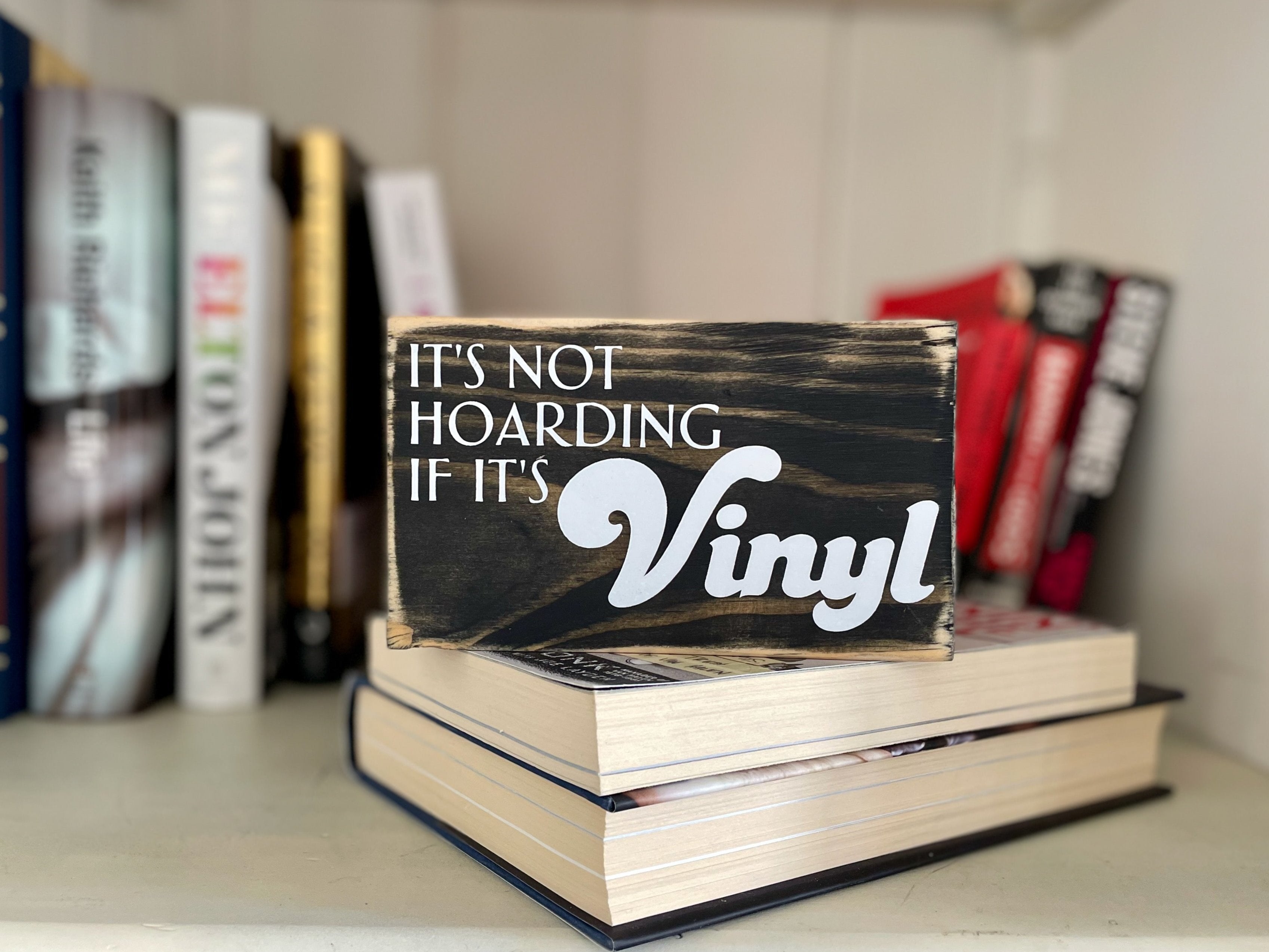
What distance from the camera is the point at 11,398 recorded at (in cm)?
54

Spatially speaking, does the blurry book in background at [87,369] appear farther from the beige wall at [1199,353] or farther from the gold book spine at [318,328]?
the beige wall at [1199,353]

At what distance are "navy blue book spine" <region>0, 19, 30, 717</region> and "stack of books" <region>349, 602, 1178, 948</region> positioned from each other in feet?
0.80

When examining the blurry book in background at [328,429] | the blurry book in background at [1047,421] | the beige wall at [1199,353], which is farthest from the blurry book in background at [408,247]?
the beige wall at [1199,353]

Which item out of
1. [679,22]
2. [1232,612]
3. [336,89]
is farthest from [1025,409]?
[336,89]

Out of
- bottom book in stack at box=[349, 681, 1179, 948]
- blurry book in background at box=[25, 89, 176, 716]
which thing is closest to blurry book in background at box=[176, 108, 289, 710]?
blurry book in background at box=[25, 89, 176, 716]

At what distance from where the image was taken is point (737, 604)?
371mm

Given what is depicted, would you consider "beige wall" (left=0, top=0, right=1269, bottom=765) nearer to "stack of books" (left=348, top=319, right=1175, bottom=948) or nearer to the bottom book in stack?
the bottom book in stack

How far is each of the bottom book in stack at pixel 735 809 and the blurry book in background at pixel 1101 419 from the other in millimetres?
198

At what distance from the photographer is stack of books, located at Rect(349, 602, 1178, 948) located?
0.32 meters

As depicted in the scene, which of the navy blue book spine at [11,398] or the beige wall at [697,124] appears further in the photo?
the beige wall at [697,124]

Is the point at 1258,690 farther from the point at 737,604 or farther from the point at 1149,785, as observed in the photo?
the point at 737,604

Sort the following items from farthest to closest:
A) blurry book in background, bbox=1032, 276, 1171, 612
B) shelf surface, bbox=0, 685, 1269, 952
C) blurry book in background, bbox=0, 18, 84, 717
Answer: blurry book in background, bbox=1032, 276, 1171, 612, blurry book in background, bbox=0, 18, 84, 717, shelf surface, bbox=0, 685, 1269, 952

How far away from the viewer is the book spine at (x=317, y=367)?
2.05 ft

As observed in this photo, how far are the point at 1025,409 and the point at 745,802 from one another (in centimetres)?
43
